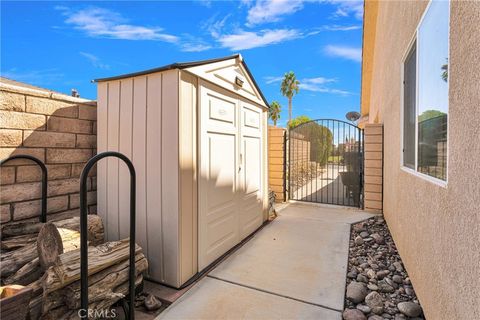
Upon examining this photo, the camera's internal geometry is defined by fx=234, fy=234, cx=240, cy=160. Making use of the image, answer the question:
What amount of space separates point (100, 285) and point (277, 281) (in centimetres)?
159

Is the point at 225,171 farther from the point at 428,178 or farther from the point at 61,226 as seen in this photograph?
the point at 428,178

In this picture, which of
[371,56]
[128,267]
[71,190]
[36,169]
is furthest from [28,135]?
[371,56]

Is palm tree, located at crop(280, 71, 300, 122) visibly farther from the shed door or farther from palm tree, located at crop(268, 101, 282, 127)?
the shed door

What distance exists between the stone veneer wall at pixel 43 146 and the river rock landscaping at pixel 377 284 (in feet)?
9.40

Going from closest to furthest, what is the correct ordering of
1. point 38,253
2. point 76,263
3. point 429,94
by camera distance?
point 76,263
point 38,253
point 429,94

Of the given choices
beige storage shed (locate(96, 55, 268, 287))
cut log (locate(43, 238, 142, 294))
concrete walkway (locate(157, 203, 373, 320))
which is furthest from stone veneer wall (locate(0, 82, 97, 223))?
concrete walkway (locate(157, 203, 373, 320))

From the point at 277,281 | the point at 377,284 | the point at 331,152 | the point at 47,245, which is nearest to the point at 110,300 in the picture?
the point at 47,245

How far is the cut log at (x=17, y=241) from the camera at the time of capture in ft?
6.14

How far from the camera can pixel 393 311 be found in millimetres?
1973

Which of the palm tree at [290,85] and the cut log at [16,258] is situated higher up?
the palm tree at [290,85]

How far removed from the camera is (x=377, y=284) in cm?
237

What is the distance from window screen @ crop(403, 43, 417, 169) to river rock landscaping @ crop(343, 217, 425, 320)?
1.19 metres

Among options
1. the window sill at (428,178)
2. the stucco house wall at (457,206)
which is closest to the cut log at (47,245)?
the stucco house wall at (457,206)

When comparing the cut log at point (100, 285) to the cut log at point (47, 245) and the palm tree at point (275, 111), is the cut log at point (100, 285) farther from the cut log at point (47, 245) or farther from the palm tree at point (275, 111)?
the palm tree at point (275, 111)
